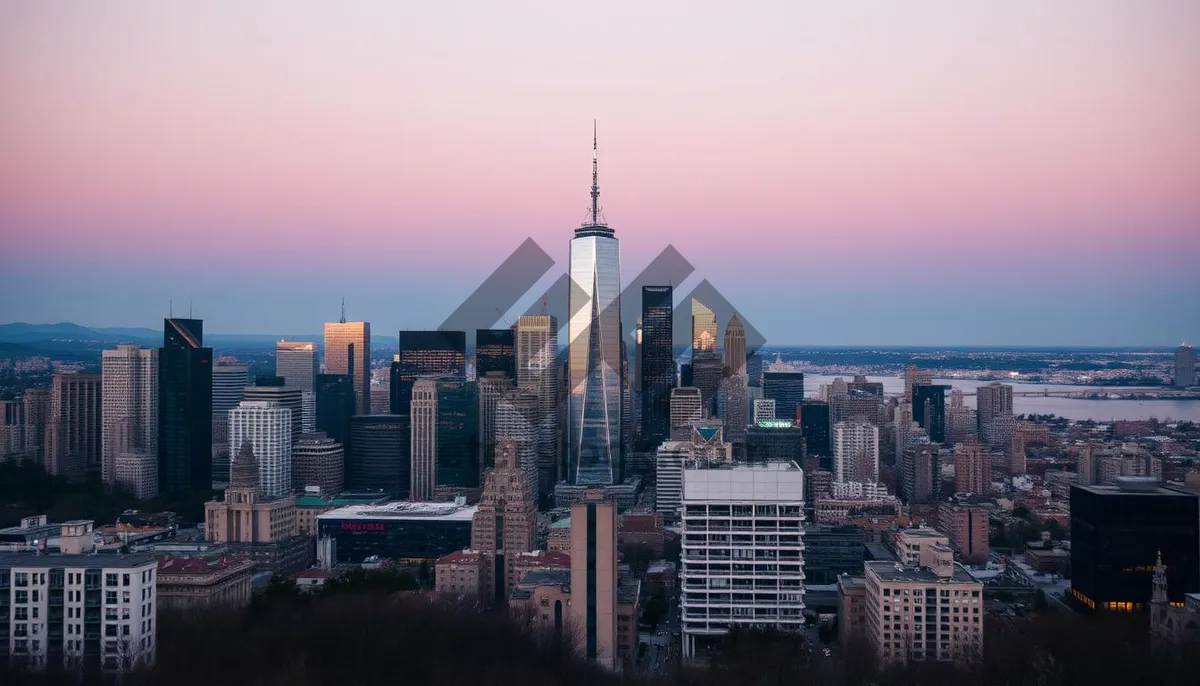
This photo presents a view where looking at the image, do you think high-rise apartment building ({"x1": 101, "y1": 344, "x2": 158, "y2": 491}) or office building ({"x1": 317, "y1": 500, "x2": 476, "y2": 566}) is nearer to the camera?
office building ({"x1": 317, "y1": 500, "x2": 476, "y2": 566})

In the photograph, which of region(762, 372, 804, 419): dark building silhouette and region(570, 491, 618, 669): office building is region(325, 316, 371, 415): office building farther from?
region(570, 491, 618, 669): office building

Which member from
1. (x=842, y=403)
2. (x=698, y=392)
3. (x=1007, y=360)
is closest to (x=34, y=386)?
(x=698, y=392)

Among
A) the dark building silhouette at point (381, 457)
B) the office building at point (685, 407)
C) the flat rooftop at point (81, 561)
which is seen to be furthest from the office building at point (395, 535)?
the office building at point (685, 407)

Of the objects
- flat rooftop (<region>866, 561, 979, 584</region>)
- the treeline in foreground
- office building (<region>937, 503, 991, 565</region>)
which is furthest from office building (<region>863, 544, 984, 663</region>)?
office building (<region>937, 503, 991, 565</region>)

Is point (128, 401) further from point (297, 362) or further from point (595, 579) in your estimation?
point (595, 579)

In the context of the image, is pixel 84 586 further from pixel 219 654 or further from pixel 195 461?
pixel 195 461

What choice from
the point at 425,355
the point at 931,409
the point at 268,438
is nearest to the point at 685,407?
the point at 425,355

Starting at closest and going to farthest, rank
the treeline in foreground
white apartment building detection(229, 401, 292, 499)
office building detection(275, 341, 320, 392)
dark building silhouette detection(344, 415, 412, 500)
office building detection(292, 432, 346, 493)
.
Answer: the treeline in foreground < white apartment building detection(229, 401, 292, 499) < office building detection(292, 432, 346, 493) < dark building silhouette detection(344, 415, 412, 500) < office building detection(275, 341, 320, 392)
